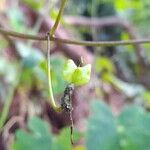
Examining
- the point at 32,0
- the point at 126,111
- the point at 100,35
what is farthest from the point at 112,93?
the point at 100,35

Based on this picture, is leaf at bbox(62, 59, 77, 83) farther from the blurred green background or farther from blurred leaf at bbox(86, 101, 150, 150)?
blurred leaf at bbox(86, 101, 150, 150)

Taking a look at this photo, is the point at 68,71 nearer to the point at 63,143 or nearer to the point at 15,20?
the point at 63,143

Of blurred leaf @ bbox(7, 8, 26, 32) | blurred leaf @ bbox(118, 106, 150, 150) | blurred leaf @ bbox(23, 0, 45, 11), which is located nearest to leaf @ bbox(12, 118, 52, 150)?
blurred leaf @ bbox(118, 106, 150, 150)

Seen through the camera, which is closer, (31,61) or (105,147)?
(105,147)

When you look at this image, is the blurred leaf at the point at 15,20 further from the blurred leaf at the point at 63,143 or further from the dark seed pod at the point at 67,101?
the dark seed pod at the point at 67,101

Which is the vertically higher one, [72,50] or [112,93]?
[72,50]

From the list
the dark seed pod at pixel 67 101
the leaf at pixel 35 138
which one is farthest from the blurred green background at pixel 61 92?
the dark seed pod at pixel 67 101

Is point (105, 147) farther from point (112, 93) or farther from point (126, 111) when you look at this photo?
point (112, 93)
